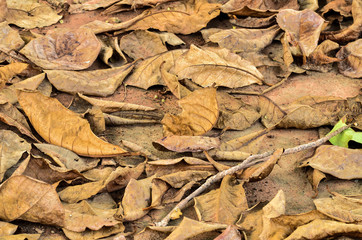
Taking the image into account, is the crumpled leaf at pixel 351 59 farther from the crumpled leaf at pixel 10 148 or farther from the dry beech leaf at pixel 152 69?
the crumpled leaf at pixel 10 148

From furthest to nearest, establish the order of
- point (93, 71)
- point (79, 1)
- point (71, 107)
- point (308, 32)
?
point (79, 1)
point (308, 32)
point (93, 71)
point (71, 107)

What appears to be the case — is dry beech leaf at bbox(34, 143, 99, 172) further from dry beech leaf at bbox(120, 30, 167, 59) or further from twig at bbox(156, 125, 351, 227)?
dry beech leaf at bbox(120, 30, 167, 59)

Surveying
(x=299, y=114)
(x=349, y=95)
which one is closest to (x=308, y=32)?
(x=349, y=95)

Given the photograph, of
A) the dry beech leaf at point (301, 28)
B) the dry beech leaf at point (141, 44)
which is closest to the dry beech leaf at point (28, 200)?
the dry beech leaf at point (141, 44)

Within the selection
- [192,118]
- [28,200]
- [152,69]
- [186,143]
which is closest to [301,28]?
[152,69]

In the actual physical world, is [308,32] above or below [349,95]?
above

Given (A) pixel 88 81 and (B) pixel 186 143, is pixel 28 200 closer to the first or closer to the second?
(B) pixel 186 143

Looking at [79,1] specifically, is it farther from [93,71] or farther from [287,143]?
[287,143]
